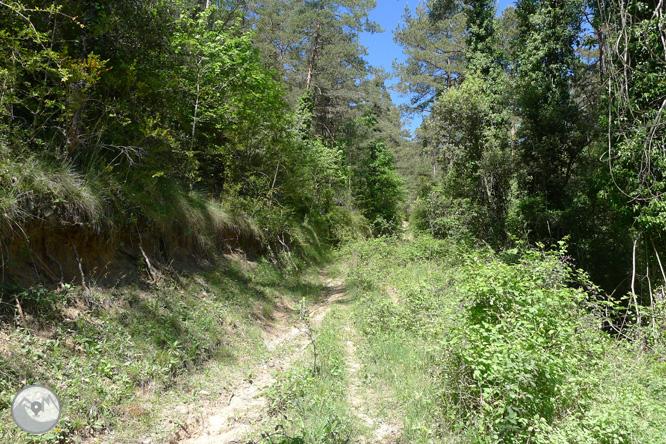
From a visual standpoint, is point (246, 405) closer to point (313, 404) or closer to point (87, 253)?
point (313, 404)

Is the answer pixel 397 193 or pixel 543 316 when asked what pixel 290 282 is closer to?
pixel 543 316

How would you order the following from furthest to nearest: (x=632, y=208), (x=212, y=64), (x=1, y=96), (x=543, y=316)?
(x=212, y=64)
(x=632, y=208)
(x=1, y=96)
(x=543, y=316)

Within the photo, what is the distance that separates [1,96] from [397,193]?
25672 millimetres

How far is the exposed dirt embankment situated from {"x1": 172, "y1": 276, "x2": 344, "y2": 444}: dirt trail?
267 cm

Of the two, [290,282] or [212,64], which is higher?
[212,64]

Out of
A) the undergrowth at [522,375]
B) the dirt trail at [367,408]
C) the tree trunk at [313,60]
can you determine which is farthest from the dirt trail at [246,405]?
the tree trunk at [313,60]

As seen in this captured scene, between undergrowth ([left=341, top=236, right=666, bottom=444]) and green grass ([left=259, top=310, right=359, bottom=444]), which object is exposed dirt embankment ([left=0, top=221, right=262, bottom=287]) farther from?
undergrowth ([left=341, top=236, right=666, bottom=444])

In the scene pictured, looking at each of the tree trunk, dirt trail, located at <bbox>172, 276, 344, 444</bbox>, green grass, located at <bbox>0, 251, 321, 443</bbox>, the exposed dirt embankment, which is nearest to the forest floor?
dirt trail, located at <bbox>172, 276, 344, 444</bbox>

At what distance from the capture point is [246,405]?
4.82 meters

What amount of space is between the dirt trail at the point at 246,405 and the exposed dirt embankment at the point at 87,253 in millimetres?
2671

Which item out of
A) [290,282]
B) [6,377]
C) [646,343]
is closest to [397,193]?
[290,282]

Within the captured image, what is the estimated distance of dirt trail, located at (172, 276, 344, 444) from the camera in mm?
4066

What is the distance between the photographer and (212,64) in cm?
1023

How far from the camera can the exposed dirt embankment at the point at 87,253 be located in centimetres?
448
